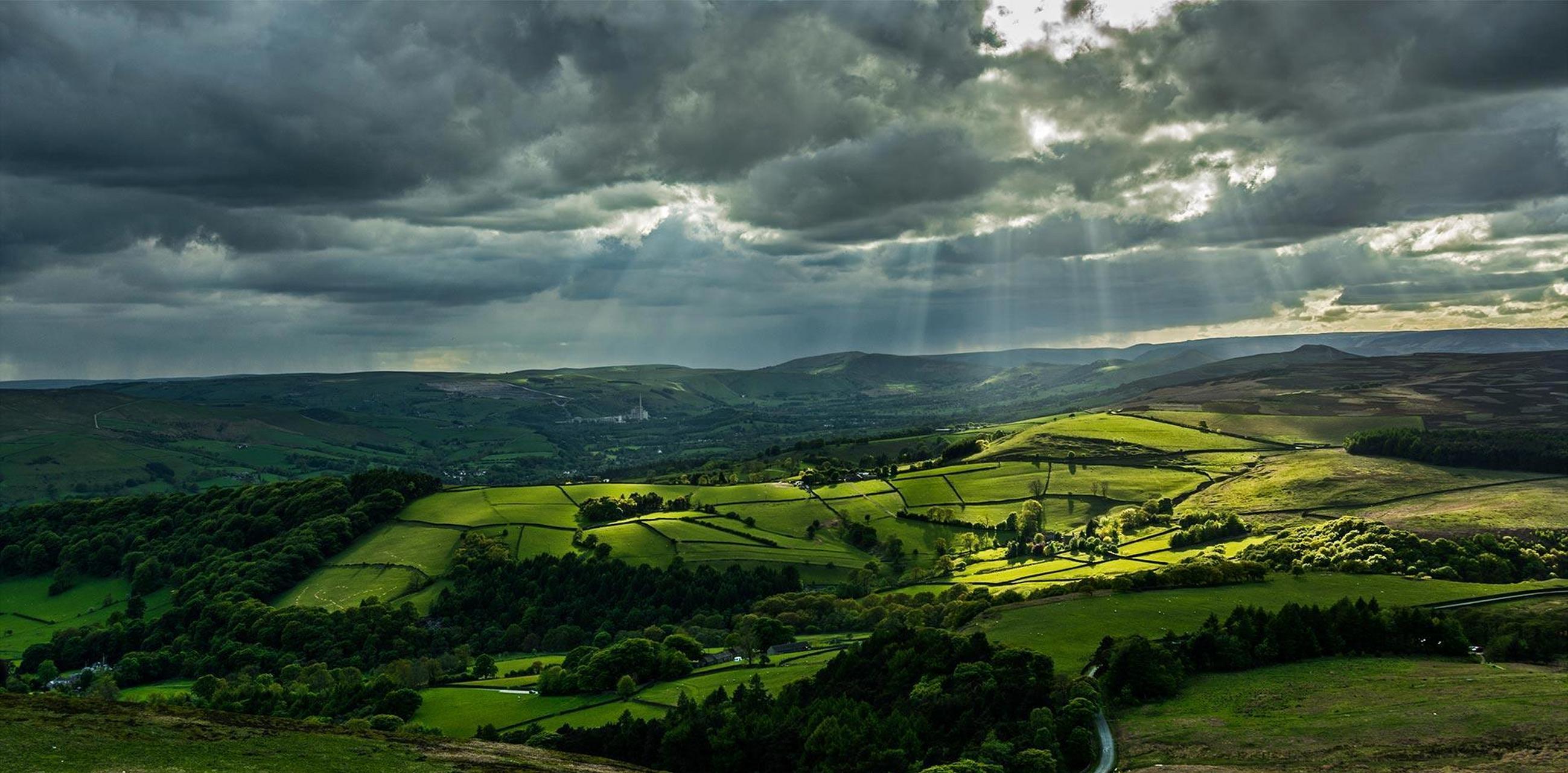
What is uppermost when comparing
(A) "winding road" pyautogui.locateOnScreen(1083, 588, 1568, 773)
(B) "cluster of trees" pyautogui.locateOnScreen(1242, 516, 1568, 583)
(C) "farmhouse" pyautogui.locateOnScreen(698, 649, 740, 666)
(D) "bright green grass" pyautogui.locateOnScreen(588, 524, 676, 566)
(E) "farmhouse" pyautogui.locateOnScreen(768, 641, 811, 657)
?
(A) "winding road" pyautogui.locateOnScreen(1083, 588, 1568, 773)

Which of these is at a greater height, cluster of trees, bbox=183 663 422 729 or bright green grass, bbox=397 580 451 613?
cluster of trees, bbox=183 663 422 729

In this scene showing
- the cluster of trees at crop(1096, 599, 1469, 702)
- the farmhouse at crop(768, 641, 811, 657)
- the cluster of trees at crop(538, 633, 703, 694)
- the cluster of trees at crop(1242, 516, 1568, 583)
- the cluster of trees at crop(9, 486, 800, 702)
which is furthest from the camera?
the cluster of trees at crop(9, 486, 800, 702)

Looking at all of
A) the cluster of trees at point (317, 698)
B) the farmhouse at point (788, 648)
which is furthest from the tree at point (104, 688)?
the farmhouse at point (788, 648)

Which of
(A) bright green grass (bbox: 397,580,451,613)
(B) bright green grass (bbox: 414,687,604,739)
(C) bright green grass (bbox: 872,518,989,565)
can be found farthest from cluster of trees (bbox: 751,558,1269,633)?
(A) bright green grass (bbox: 397,580,451,613)

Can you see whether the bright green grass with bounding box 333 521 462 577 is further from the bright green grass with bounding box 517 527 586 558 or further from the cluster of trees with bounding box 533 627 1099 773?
the cluster of trees with bounding box 533 627 1099 773

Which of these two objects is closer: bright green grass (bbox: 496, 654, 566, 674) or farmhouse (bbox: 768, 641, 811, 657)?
farmhouse (bbox: 768, 641, 811, 657)

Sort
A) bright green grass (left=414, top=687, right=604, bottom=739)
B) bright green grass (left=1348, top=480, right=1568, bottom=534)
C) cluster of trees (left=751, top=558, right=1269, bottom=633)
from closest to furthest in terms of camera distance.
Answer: bright green grass (left=414, top=687, right=604, bottom=739) < cluster of trees (left=751, top=558, right=1269, bottom=633) < bright green grass (left=1348, top=480, right=1568, bottom=534)

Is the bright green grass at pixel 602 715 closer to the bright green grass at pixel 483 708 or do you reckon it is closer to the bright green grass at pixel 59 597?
the bright green grass at pixel 483 708

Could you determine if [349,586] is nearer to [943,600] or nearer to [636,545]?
[636,545]
